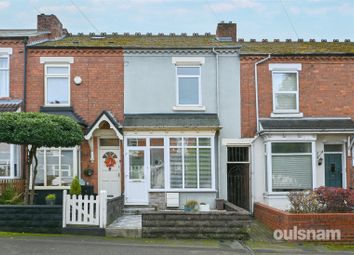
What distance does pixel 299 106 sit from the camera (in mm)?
19766

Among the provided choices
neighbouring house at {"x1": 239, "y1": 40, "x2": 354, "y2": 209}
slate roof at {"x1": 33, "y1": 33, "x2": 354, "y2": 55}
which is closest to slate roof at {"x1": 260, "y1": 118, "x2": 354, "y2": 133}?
neighbouring house at {"x1": 239, "y1": 40, "x2": 354, "y2": 209}

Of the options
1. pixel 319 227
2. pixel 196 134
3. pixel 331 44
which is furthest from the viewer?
pixel 331 44

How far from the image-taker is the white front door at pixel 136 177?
18.9 meters

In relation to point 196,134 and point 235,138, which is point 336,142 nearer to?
point 235,138

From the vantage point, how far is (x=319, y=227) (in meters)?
13.6

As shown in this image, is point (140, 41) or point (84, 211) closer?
point (84, 211)

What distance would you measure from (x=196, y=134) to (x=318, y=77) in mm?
5648

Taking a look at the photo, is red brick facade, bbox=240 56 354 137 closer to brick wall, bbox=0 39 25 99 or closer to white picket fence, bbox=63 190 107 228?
white picket fence, bbox=63 190 107 228

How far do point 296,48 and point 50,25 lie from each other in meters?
10.8

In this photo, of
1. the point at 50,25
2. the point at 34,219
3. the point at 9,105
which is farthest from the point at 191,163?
the point at 50,25

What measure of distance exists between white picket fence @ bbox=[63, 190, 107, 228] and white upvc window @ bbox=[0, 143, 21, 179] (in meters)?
5.27

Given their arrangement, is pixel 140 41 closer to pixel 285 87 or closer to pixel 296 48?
pixel 285 87

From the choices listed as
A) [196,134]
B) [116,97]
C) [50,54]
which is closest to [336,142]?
[196,134]

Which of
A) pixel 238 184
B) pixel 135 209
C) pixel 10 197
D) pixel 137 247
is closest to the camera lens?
pixel 137 247
